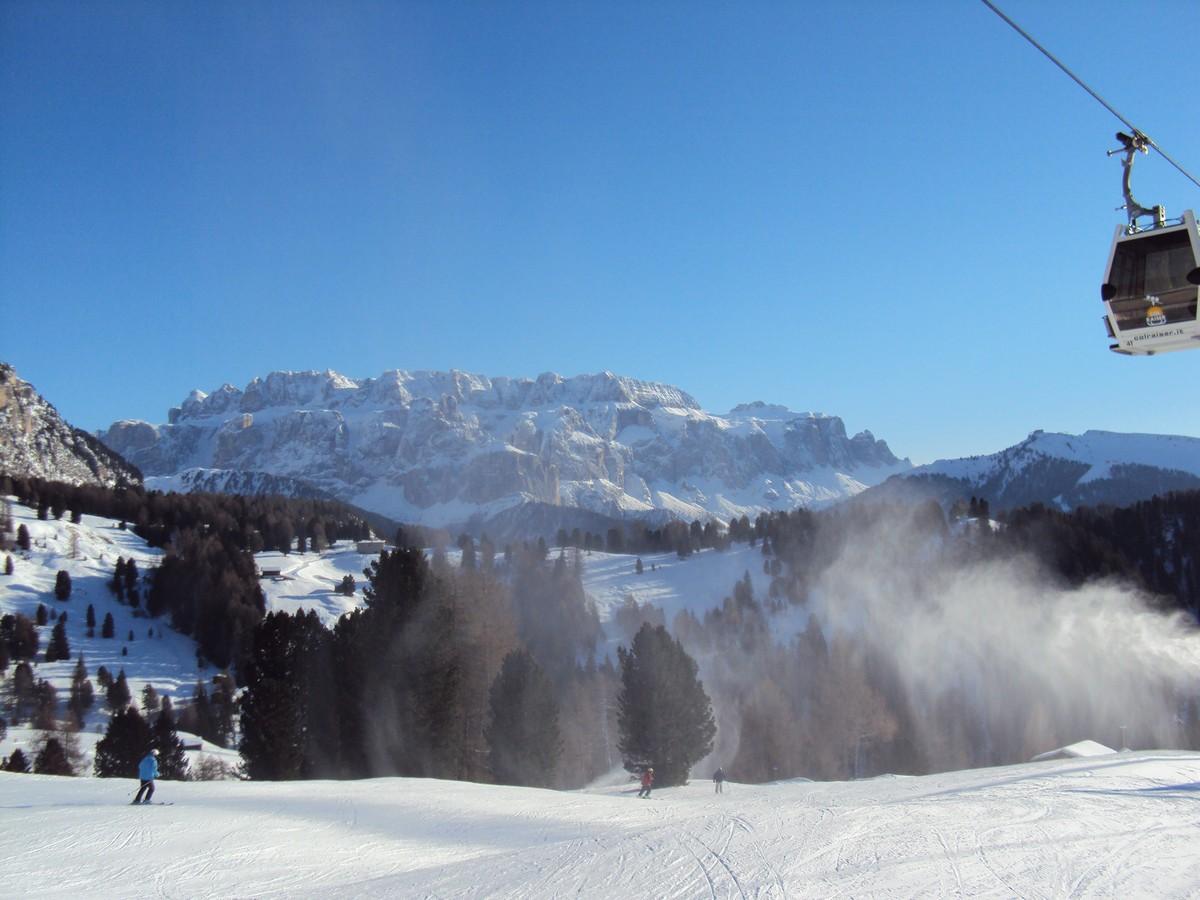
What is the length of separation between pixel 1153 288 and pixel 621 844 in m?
14.7

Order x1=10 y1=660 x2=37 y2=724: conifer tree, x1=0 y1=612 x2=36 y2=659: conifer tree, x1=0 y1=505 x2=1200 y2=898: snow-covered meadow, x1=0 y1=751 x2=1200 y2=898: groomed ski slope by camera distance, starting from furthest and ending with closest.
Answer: x1=0 y1=612 x2=36 y2=659: conifer tree, x1=10 y1=660 x2=37 y2=724: conifer tree, x1=0 y1=505 x2=1200 y2=898: snow-covered meadow, x1=0 y1=751 x2=1200 y2=898: groomed ski slope

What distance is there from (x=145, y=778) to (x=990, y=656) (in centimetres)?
9844

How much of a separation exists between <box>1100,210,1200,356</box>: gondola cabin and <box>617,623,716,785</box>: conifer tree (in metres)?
45.4

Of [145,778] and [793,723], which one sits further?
[793,723]

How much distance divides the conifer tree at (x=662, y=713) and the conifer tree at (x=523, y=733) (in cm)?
582

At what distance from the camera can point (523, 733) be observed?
49875mm

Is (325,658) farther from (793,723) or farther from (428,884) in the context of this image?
(793,723)

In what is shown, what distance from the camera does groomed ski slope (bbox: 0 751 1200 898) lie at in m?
15.3

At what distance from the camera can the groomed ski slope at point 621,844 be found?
50.3ft

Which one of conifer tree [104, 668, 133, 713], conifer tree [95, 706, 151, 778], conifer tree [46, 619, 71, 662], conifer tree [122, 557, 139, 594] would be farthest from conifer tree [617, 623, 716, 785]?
conifer tree [122, 557, 139, 594]

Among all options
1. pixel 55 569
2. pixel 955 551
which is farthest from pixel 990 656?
pixel 55 569

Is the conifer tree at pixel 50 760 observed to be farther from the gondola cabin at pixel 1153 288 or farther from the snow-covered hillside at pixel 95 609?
the gondola cabin at pixel 1153 288

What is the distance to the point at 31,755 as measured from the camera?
71.2 m

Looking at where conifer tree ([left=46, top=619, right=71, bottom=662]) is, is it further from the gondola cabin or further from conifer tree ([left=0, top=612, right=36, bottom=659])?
the gondola cabin
